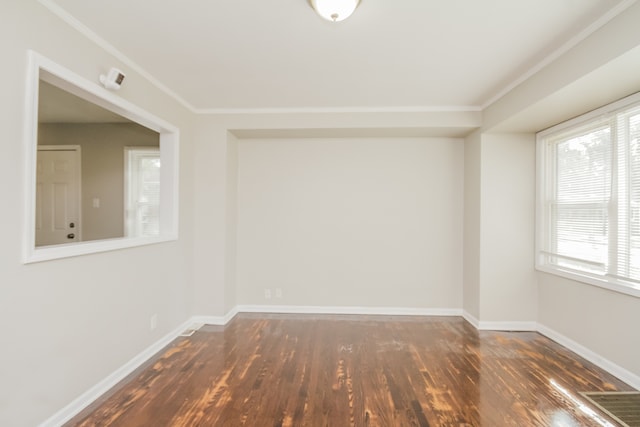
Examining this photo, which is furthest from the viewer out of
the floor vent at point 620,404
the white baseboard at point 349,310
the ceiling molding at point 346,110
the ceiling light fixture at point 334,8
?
the white baseboard at point 349,310

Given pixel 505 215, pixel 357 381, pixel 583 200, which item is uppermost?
pixel 583 200

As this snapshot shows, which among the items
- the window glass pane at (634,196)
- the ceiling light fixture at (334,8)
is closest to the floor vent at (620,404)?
the window glass pane at (634,196)

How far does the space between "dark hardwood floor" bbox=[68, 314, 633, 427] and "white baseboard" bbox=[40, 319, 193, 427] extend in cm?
6

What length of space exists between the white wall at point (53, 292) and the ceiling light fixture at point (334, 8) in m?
1.65

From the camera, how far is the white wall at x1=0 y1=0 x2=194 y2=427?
5.49ft

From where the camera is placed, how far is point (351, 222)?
14.0 feet

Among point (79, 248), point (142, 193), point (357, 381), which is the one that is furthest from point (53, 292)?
point (142, 193)

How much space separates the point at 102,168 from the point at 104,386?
10.6 feet

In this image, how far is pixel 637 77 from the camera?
2.23 meters

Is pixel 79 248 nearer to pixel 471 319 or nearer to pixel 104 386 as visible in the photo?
pixel 104 386

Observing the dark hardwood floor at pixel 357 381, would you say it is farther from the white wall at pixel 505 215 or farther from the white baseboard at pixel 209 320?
the white wall at pixel 505 215

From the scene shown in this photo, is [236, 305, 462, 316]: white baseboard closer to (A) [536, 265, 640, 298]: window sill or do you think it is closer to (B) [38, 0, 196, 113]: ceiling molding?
(A) [536, 265, 640, 298]: window sill

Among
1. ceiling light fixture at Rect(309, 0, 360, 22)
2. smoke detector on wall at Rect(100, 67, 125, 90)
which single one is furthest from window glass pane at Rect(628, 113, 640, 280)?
smoke detector on wall at Rect(100, 67, 125, 90)

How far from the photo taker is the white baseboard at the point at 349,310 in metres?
4.17
